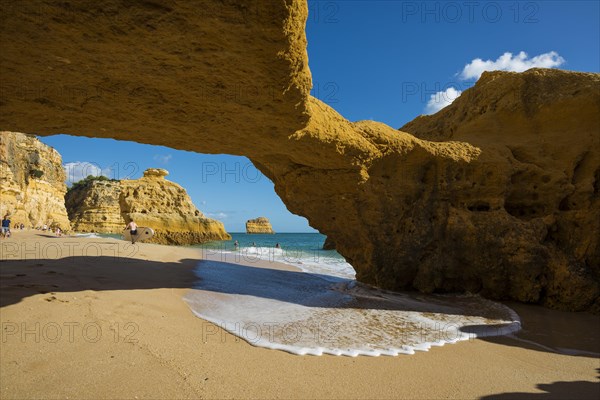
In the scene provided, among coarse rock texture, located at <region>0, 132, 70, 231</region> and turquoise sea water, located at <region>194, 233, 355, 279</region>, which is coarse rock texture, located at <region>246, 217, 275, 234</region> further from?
turquoise sea water, located at <region>194, 233, 355, 279</region>

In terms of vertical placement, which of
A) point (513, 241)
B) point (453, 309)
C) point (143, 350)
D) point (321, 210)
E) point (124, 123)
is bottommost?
point (453, 309)

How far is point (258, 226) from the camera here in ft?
279

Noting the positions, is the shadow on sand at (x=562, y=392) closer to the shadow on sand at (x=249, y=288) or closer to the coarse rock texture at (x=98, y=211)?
the shadow on sand at (x=249, y=288)

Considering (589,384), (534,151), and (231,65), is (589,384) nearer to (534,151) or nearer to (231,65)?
(231,65)

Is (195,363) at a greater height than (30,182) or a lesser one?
lesser

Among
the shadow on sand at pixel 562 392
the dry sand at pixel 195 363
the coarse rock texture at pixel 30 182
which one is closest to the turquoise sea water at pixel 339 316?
the dry sand at pixel 195 363

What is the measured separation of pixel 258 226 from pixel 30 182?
6082 cm

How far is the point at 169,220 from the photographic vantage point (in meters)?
25.7

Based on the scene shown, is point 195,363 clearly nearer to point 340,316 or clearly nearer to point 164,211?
point 340,316

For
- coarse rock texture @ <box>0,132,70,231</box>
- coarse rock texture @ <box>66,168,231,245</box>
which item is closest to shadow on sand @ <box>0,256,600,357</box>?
coarse rock texture @ <box>66,168,231,245</box>

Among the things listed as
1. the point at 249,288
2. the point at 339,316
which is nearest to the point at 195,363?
the point at 339,316

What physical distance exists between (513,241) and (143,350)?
6.62m

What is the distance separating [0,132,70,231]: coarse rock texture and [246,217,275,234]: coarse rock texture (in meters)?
55.1

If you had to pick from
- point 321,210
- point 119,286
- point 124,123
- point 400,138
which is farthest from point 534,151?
point 119,286
